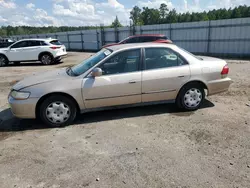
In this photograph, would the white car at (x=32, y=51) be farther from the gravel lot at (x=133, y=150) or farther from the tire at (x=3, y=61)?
Result: the gravel lot at (x=133, y=150)

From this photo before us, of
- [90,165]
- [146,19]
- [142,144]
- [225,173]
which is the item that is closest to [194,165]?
[225,173]

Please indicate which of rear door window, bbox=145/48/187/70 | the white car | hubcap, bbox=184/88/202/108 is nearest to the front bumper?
rear door window, bbox=145/48/187/70

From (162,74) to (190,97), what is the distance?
886 millimetres

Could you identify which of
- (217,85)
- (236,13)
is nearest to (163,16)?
(236,13)

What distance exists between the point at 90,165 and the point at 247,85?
6.14m

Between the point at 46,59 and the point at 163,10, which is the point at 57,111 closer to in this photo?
the point at 46,59

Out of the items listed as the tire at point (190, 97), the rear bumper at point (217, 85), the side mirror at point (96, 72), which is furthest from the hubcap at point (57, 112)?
the rear bumper at point (217, 85)

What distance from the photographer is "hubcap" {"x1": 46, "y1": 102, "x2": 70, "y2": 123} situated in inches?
169

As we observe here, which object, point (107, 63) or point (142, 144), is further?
point (107, 63)

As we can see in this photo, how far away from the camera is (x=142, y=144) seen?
365cm

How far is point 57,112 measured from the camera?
4.33 m

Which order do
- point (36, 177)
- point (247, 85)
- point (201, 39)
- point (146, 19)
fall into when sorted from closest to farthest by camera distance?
point (36, 177) → point (247, 85) → point (201, 39) → point (146, 19)

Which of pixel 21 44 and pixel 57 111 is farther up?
pixel 21 44

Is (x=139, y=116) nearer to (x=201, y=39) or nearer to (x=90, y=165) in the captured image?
(x=90, y=165)
